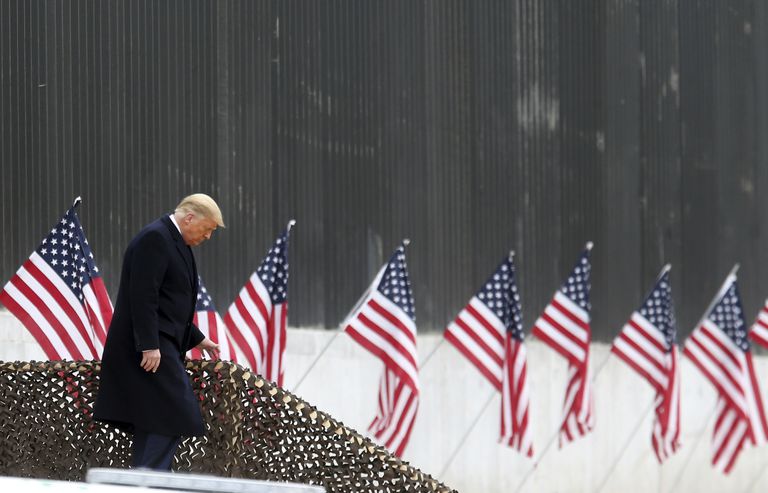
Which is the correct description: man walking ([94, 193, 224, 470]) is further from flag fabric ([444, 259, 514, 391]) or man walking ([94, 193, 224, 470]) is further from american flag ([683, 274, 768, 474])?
american flag ([683, 274, 768, 474])

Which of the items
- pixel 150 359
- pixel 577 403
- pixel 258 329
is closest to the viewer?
pixel 150 359

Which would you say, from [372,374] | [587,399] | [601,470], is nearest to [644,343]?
[587,399]

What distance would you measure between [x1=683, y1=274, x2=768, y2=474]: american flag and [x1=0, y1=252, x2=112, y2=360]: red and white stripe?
27.4 feet

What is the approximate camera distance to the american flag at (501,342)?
1645cm

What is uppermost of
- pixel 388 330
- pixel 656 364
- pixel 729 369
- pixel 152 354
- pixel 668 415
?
pixel 729 369

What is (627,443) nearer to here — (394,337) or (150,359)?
(394,337)

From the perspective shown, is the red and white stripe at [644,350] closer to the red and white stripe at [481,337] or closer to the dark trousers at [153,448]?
the red and white stripe at [481,337]

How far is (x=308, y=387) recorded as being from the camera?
16.1 metres

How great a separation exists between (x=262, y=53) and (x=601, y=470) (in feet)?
23.1

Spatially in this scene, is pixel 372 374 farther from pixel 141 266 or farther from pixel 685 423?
pixel 141 266

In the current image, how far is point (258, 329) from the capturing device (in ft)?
47.0

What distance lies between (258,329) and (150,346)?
561 centimetres

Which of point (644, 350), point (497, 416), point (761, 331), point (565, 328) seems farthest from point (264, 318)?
point (761, 331)

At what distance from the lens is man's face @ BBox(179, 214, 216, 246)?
8.98 meters
